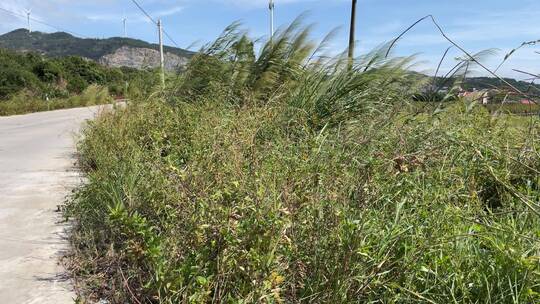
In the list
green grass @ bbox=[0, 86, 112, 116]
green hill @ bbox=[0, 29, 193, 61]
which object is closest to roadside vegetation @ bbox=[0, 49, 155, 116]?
green grass @ bbox=[0, 86, 112, 116]

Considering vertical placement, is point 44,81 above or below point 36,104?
above

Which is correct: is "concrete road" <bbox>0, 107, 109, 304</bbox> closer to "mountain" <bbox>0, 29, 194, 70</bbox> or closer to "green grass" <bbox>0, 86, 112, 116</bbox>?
"green grass" <bbox>0, 86, 112, 116</bbox>

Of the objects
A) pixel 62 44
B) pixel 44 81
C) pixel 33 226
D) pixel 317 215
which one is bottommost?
pixel 33 226

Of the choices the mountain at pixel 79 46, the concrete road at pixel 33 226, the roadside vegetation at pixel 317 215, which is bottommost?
the concrete road at pixel 33 226

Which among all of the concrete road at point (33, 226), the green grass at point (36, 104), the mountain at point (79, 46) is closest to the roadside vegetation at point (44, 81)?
the green grass at point (36, 104)

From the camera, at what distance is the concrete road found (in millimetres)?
3102

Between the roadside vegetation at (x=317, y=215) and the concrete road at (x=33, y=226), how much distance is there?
168 mm

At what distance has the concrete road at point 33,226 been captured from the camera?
3.10m

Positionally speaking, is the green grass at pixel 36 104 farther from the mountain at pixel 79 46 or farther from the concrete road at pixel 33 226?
the mountain at pixel 79 46

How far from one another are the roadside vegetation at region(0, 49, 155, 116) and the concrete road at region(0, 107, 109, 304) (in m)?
18.2

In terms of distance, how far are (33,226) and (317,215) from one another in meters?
2.89

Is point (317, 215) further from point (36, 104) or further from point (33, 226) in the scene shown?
point (36, 104)

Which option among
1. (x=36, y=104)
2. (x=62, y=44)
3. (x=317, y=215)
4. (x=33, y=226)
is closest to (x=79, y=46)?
(x=62, y=44)

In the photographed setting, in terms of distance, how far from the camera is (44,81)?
4388 cm
